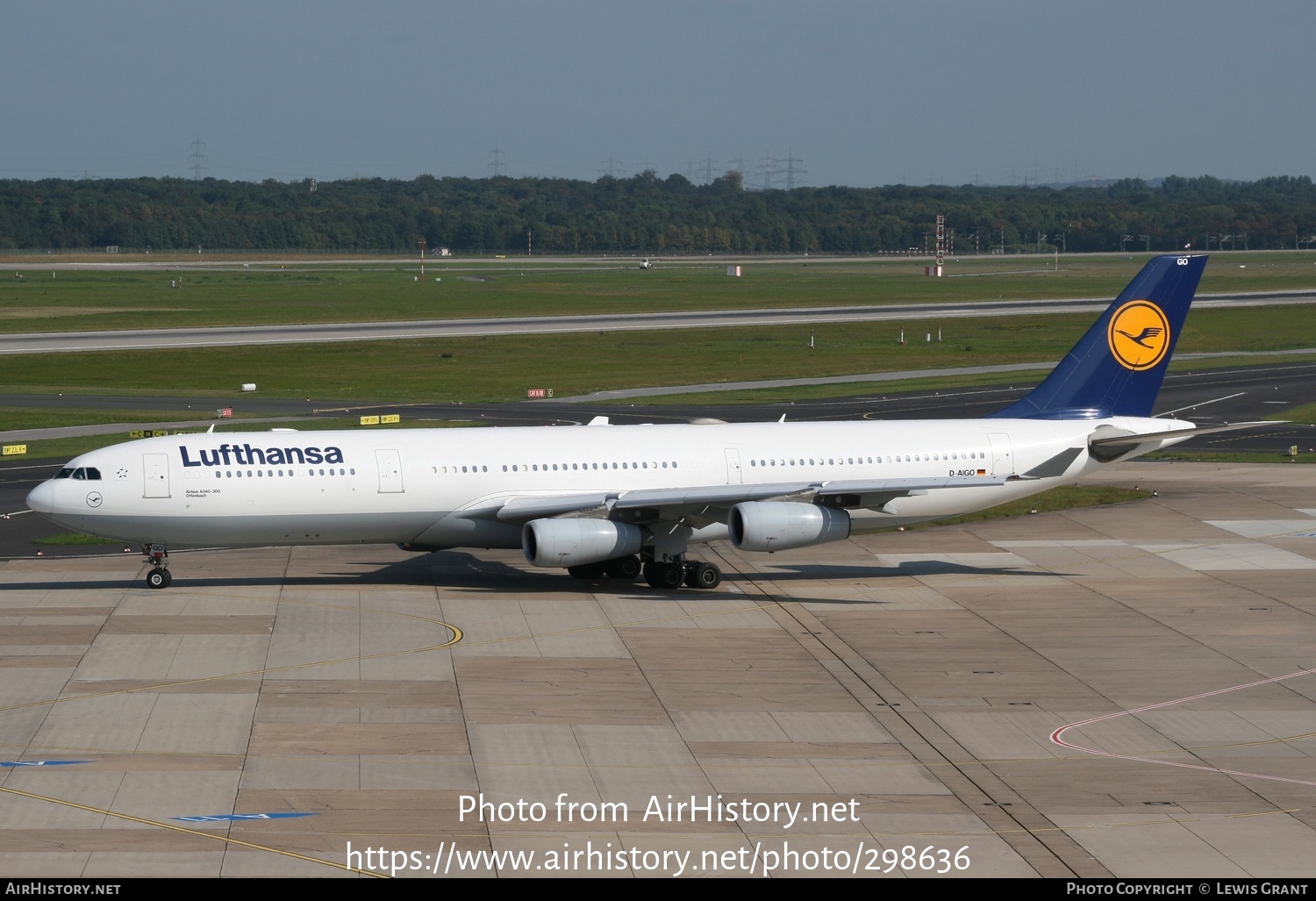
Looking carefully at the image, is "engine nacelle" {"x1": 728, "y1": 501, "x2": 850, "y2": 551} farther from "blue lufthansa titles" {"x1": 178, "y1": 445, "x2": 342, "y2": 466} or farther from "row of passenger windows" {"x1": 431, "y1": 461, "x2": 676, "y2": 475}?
"blue lufthansa titles" {"x1": 178, "y1": 445, "x2": 342, "y2": 466}

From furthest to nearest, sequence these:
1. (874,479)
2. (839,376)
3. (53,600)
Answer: (839,376) → (874,479) → (53,600)

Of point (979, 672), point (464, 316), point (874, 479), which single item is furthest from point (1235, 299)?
point (979, 672)

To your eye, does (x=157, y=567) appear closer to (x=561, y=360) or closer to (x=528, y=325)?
(x=561, y=360)

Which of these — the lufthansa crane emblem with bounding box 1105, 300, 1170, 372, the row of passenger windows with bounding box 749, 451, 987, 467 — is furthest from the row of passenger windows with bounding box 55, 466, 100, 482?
the lufthansa crane emblem with bounding box 1105, 300, 1170, 372

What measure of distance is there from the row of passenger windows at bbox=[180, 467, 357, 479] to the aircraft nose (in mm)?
3406

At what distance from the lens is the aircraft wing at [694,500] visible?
4003cm

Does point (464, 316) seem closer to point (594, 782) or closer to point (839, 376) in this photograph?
point (839, 376)

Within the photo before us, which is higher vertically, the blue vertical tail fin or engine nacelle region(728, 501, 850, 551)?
the blue vertical tail fin

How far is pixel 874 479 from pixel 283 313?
11518cm

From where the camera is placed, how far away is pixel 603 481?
1646 inches

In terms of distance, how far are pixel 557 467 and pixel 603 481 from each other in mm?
1333

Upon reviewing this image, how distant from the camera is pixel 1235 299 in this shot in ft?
533

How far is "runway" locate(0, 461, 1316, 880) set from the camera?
73.0ft

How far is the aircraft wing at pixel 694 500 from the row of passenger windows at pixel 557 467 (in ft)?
2.58
